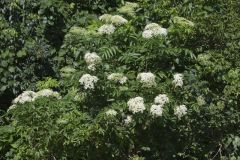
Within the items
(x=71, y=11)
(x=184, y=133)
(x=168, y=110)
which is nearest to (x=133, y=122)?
(x=168, y=110)

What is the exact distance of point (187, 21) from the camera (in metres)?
5.90

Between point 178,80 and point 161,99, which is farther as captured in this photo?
point 178,80

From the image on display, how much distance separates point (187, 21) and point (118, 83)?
3.94 feet

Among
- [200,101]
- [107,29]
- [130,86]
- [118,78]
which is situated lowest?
[200,101]

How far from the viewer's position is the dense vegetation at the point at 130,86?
498 cm

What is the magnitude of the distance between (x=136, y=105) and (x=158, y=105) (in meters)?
0.19

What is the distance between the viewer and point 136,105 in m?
4.85

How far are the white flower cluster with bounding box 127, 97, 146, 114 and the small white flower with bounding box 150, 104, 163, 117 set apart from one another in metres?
0.07

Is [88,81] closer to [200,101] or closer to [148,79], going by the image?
[148,79]

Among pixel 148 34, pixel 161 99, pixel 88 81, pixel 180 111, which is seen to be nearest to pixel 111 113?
pixel 88 81

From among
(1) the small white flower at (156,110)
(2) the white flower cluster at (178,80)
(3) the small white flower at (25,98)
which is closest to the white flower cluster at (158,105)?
(1) the small white flower at (156,110)

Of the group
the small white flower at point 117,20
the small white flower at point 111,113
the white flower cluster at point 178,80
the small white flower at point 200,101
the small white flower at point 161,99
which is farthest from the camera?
the small white flower at point 117,20

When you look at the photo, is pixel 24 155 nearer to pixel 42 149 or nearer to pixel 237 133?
→ pixel 42 149

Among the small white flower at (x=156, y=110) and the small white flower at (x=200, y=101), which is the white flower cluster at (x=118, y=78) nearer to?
the small white flower at (x=156, y=110)
